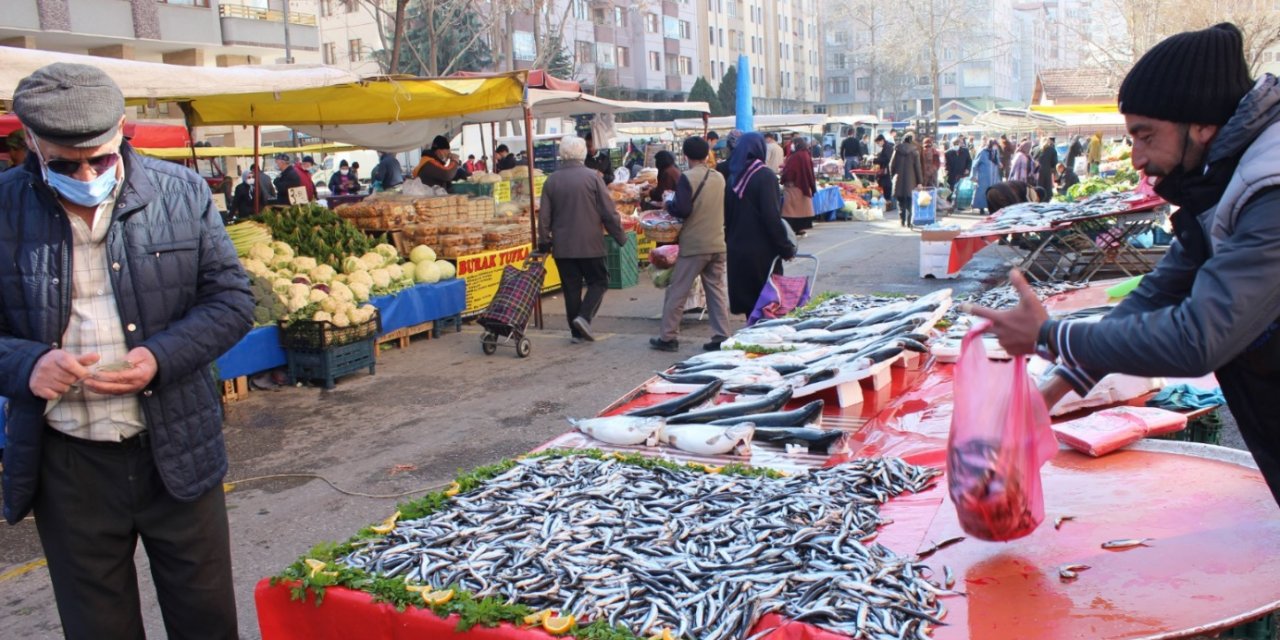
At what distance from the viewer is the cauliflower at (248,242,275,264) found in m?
9.69

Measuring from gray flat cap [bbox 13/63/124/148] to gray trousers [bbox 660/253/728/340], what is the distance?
7.11 metres

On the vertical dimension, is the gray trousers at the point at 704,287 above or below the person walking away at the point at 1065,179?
below

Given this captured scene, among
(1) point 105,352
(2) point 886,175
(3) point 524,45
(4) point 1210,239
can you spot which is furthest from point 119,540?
(3) point 524,45

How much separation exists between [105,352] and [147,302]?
0.19 m

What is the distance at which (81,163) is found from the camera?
2754 mm

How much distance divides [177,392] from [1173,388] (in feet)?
16.1

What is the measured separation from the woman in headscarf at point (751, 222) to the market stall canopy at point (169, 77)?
376 centimetres

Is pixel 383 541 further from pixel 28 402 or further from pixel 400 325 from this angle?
pixel 400 325

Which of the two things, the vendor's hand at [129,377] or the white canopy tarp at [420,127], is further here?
the white canopy tarp at [420,127]

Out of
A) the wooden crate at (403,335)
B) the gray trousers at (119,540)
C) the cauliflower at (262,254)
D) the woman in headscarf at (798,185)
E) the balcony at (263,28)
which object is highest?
the balcony at (263,28)

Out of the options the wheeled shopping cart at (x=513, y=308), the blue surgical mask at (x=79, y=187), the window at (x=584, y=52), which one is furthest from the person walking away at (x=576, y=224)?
the window at (x=584, y=52)

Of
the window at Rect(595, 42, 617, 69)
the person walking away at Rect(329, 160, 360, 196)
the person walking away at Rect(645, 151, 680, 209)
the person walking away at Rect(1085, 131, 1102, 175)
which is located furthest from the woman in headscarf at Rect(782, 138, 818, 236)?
the window at Rect(595, 42, 617, 69)

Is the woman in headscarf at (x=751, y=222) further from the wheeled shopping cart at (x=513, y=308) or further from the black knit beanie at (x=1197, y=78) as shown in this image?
the black knit beanie at (x=1197, y=78)

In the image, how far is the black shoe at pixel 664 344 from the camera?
9828 millimetres
